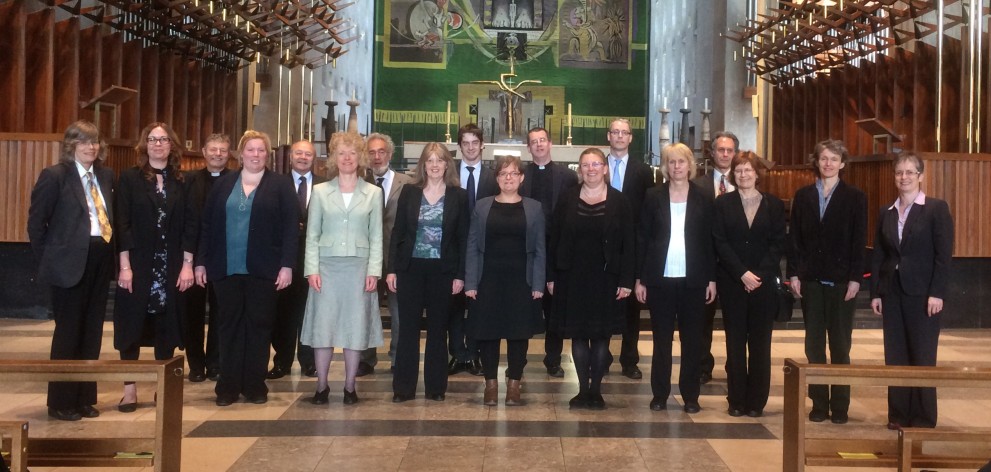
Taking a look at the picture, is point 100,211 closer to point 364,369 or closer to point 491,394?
point 364,369

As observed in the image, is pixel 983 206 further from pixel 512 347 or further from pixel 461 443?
pixel 461 443

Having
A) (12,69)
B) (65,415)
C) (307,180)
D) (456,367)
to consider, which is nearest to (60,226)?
(65,415)

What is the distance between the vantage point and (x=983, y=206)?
8.84m

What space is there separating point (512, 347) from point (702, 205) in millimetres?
1269

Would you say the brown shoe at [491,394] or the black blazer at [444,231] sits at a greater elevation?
the black blazer at [444,231]

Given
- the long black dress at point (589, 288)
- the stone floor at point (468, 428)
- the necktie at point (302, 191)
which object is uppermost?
the necktie at point (302, 191)

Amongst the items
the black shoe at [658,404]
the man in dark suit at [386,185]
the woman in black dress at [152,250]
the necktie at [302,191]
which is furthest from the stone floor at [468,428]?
the necktie at [302,191]

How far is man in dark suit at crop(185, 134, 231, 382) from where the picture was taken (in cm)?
565

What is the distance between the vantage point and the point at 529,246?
523 centimetres

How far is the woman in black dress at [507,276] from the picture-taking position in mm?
5207

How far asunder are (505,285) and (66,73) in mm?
7311

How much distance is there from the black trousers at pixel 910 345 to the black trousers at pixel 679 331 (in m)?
0.94

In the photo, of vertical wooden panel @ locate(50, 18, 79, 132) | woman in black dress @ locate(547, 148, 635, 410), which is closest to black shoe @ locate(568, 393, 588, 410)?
woman in black dress @ locate(547, 148, 635, 410)

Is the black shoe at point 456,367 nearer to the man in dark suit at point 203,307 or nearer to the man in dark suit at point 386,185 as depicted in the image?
the man in dark suit at point 386,185
